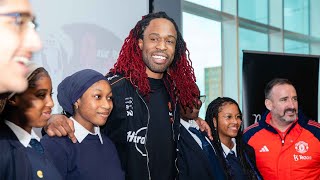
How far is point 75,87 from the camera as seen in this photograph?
184 centimetres

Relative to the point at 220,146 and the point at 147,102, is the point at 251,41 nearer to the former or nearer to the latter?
the point at 220,146

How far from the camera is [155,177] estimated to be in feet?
6.61

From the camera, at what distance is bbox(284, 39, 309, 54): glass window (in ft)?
26.6

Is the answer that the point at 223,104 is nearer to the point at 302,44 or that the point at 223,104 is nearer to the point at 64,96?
the point at 64,96

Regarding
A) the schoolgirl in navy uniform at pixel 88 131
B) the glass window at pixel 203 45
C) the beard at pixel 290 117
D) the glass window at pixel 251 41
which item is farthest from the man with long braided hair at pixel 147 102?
the glass window at pixel 251 41

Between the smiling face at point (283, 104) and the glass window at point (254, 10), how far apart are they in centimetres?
377

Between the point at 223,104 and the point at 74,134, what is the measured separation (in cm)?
133

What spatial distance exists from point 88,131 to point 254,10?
6.00m

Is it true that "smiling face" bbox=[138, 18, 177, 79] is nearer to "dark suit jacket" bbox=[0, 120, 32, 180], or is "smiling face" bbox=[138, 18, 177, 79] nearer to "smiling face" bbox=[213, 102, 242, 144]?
"smiling face" bbox=[213, 102, 242, 144]

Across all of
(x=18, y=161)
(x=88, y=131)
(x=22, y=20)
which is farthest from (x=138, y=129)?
(x=22, y=20)

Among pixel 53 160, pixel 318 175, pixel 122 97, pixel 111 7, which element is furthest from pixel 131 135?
pixel 318 175

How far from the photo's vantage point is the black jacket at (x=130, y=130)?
1.99 meters

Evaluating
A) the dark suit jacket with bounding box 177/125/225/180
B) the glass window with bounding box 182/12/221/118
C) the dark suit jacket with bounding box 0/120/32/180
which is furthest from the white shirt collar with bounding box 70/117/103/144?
the glass window with bounding box 182/12/221/118

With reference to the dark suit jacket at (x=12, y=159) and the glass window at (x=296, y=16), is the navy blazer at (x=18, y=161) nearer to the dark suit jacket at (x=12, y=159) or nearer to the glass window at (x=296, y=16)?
the dark suit jacket at (x=12, y=159)
